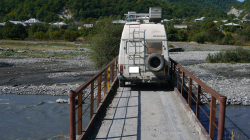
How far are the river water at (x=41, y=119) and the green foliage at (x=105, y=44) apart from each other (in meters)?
8.62

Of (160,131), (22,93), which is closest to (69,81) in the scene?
(22,93)

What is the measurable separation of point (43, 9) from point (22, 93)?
190470 mm

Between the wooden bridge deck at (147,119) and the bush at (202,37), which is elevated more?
the bush at (202,37)

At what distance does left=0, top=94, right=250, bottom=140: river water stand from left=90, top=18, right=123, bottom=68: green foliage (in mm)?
8624

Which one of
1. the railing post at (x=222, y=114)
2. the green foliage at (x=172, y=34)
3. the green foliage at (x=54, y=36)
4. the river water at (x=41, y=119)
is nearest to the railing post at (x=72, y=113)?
the railing post at (x=222, y=114)

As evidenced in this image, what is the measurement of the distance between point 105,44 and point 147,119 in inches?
600

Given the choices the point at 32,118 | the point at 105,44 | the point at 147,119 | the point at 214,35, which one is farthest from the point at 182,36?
the point at 147,119

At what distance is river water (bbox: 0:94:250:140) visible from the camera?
848 centimetres

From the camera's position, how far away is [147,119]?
6.84 metres

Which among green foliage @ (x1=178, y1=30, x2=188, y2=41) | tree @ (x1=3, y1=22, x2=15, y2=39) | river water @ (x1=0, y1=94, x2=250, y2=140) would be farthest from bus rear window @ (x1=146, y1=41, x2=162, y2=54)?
tree @ (x1=3, y1=22, x2=15, y2=39)

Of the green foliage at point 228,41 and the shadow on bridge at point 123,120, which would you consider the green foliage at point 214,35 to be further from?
the shadow on bridge at point 123,120

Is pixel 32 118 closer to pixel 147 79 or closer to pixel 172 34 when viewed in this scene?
pixel 147 79

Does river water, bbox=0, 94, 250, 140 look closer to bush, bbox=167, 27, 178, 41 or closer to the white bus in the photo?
the white bus

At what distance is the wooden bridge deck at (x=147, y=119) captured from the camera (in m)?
5.71
